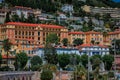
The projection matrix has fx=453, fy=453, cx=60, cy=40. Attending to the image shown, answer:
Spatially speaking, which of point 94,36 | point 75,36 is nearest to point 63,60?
point 75,36

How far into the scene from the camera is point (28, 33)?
338 feet

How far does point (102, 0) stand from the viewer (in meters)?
163

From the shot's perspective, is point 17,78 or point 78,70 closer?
point 78,70

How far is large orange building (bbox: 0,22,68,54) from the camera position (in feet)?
319

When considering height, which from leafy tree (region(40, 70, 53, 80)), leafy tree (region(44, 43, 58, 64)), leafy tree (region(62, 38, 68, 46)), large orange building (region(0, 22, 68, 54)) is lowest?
leafy tree (region(62, 38, 68, 46))

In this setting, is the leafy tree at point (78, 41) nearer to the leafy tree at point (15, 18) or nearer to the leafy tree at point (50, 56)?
the leafy tree at point (15, 18)

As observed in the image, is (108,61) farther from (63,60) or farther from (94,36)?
(94,36)

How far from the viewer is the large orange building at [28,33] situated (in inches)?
3829

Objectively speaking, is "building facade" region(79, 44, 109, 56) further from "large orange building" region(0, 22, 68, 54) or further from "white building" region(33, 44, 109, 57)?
"large orange building" region(0, 22, 68, 54)

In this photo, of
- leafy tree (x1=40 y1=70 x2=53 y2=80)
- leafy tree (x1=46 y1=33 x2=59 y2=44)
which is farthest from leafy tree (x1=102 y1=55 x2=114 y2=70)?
leafy tree (x1=40 y1=70 x2=53 y2=80)

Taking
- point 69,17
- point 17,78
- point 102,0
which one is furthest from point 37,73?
point 102,0

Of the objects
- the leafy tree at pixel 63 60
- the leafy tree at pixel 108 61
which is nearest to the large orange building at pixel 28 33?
the leafy tree at pixel 63 60

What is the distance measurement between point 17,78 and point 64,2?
7784 cm

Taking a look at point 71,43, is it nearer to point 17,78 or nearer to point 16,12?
point 16,12
